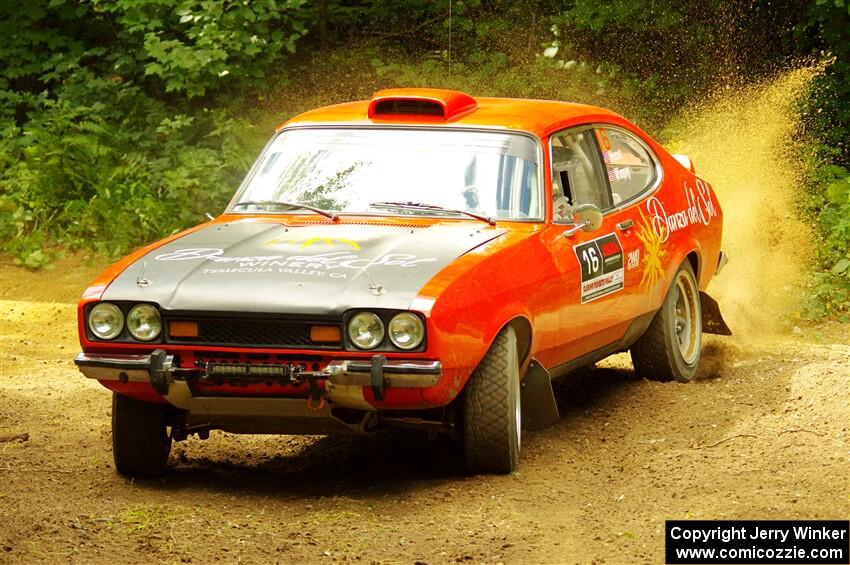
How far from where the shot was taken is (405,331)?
5930mm

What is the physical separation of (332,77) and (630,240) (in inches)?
346

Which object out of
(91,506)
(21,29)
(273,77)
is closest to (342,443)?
(91,506)

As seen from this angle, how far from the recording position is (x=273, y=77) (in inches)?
616

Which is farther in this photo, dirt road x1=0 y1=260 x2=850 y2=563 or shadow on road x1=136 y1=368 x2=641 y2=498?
shadow on road x1=136 y1=368 x2=641 y2=498

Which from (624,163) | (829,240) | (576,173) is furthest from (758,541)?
(829,240)

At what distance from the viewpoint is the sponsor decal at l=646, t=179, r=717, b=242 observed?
8312mm

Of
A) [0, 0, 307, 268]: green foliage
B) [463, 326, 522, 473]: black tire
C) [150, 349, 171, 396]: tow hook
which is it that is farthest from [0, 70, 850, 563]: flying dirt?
[0, 0, 307, 268]: green foliage

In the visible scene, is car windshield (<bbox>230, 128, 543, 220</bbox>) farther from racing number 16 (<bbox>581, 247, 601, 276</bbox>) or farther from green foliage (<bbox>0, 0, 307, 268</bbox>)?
green foliage (<bbox>0, 0, 307, 268</bbox>)

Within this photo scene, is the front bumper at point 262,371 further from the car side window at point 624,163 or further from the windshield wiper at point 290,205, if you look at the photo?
the car side window at point 624,163

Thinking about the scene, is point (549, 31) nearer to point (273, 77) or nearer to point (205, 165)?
point (273, 77)

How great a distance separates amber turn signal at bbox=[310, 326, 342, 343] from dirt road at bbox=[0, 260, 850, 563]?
77cm

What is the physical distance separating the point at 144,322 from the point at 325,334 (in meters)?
0.85

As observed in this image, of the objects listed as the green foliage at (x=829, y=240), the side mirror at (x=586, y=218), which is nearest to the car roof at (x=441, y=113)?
the side mirror at (x=586, y=218)

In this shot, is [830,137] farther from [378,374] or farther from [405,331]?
[378,374]
